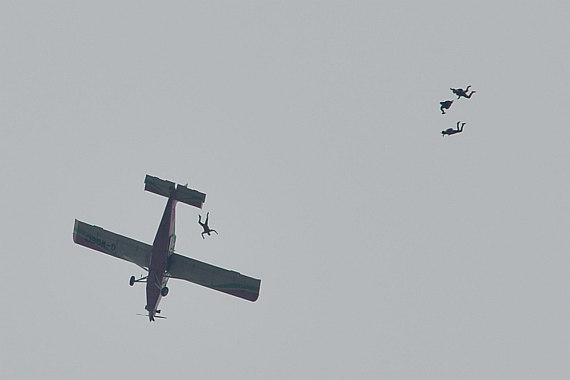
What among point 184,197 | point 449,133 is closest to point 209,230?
point 184,197

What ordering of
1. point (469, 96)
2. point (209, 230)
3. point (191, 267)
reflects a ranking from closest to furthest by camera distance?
point (469, 96), point (209, 230), point (191, 267)

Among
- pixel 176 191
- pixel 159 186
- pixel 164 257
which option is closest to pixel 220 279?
pixel 164 257

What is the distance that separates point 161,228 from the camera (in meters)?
69.0

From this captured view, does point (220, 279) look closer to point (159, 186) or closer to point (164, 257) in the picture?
point (164, 257)

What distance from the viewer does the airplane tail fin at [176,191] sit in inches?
2736

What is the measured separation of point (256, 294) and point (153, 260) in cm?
862

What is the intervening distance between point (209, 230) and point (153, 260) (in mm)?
5998

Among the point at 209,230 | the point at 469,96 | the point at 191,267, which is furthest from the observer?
the point at 191,267

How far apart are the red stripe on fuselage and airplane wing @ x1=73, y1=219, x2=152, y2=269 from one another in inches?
92.7

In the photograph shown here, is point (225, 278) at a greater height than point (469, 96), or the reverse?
point (469, 96)

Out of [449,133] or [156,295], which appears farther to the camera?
[156,295]

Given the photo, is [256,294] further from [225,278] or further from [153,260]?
[153,260]

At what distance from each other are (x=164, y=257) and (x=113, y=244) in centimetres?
605

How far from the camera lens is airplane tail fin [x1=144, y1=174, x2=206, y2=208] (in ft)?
228
